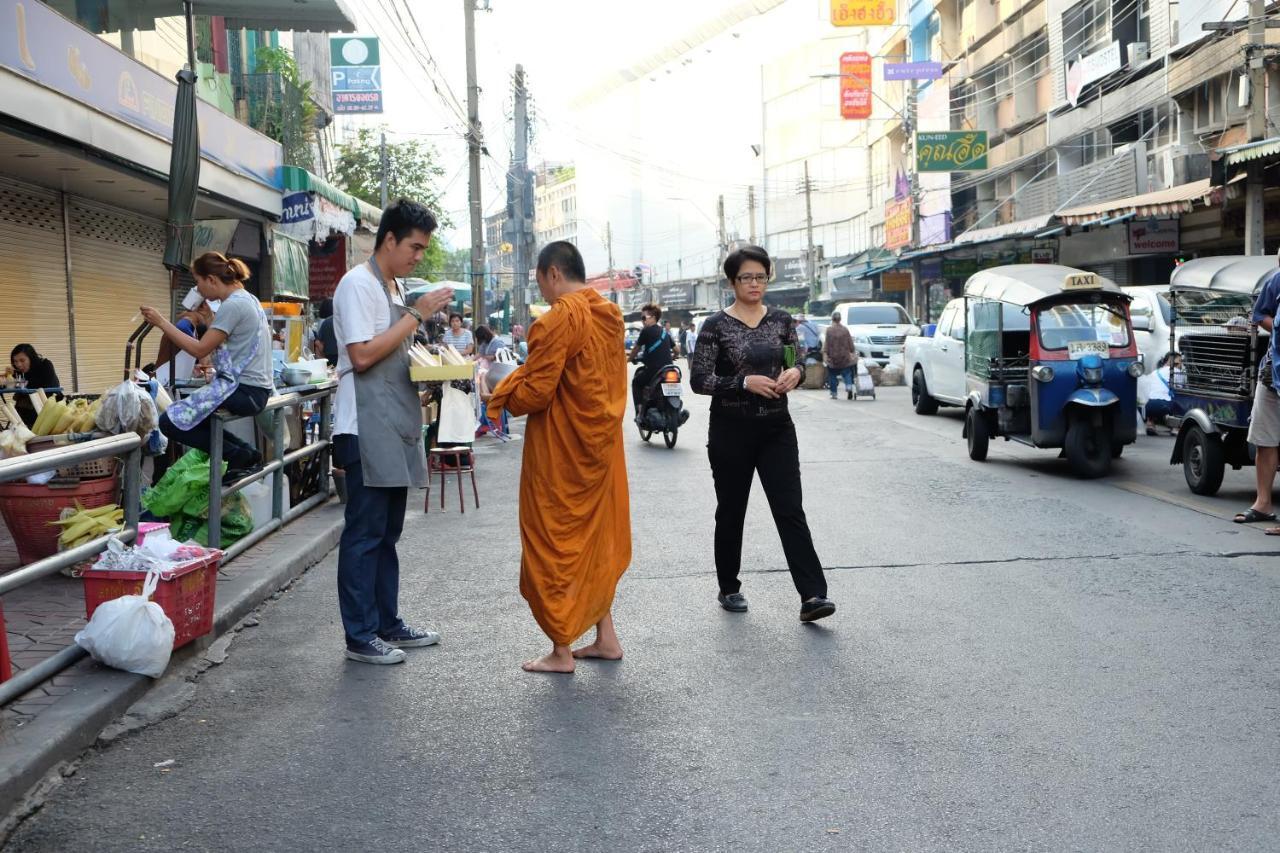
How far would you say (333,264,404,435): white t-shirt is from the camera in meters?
5.30

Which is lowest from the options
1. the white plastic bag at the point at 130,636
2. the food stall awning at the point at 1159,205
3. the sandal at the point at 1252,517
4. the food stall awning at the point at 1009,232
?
the sandal at the point at 1252,517

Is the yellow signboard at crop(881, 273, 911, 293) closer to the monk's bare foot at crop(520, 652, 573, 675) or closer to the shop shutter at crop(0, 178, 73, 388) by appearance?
the shop shutter at crop(0, 178, 73, 388)

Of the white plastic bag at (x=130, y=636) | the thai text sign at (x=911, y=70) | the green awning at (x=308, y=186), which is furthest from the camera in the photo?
the thai text sign at (x=911, y=70)

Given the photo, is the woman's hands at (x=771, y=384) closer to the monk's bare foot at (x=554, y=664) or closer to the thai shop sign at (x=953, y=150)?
the monk's bare foot at (x=554, y=664)

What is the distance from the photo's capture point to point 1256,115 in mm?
18219

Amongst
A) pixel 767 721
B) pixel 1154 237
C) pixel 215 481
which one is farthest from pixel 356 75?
pixel 767 721

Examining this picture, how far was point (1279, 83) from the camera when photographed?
68.8ft

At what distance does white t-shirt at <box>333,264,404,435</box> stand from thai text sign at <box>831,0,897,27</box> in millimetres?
34805

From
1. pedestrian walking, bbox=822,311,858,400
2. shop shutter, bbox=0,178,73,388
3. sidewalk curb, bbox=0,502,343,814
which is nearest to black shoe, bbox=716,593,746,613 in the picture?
sidewalk curb, bbox=0,502,343,814

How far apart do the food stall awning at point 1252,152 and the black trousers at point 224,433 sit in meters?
11.3

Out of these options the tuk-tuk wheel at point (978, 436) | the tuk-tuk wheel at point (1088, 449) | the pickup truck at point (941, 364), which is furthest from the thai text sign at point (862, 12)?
the tuk-tuk wheel at point (1088, 449)

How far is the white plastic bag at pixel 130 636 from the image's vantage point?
487cm

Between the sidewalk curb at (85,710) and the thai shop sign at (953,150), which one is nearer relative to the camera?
the sidewalk curb at (85,710)

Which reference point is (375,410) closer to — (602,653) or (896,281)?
(602,653)
